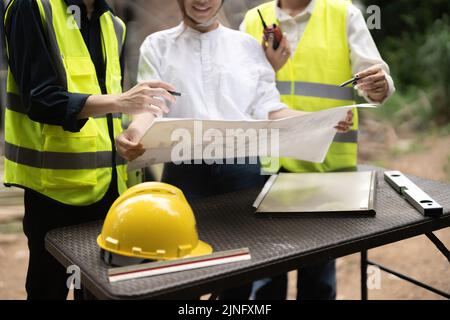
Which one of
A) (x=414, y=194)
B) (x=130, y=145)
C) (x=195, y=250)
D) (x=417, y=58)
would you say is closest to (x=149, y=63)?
(x=130, y=145)

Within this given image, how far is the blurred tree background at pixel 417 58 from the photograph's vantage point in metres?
6.07

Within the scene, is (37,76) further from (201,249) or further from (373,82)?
(373,82)

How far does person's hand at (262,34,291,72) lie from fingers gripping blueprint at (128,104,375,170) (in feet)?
1.13

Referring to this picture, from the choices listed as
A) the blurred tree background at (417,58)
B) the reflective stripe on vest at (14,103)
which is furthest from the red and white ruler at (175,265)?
the blurred tree background at (417,58)

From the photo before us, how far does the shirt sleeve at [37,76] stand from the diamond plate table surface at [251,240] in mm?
318

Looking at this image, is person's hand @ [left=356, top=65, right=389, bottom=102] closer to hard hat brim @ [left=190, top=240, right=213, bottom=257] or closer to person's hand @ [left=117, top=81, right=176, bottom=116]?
person's hand @ [left=117, top=81, right=176, bottom=116]

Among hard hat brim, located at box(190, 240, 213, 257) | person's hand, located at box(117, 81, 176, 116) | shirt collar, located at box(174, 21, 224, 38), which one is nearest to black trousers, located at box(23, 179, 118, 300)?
person's hand, located at box(117, 81, 176, 116)

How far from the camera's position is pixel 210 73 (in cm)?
186

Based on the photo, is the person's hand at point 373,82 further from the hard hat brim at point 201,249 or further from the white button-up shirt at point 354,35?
the hard hat brim at point 201,249

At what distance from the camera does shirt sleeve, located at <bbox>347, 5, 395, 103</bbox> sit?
198 cm

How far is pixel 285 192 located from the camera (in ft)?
5.81
